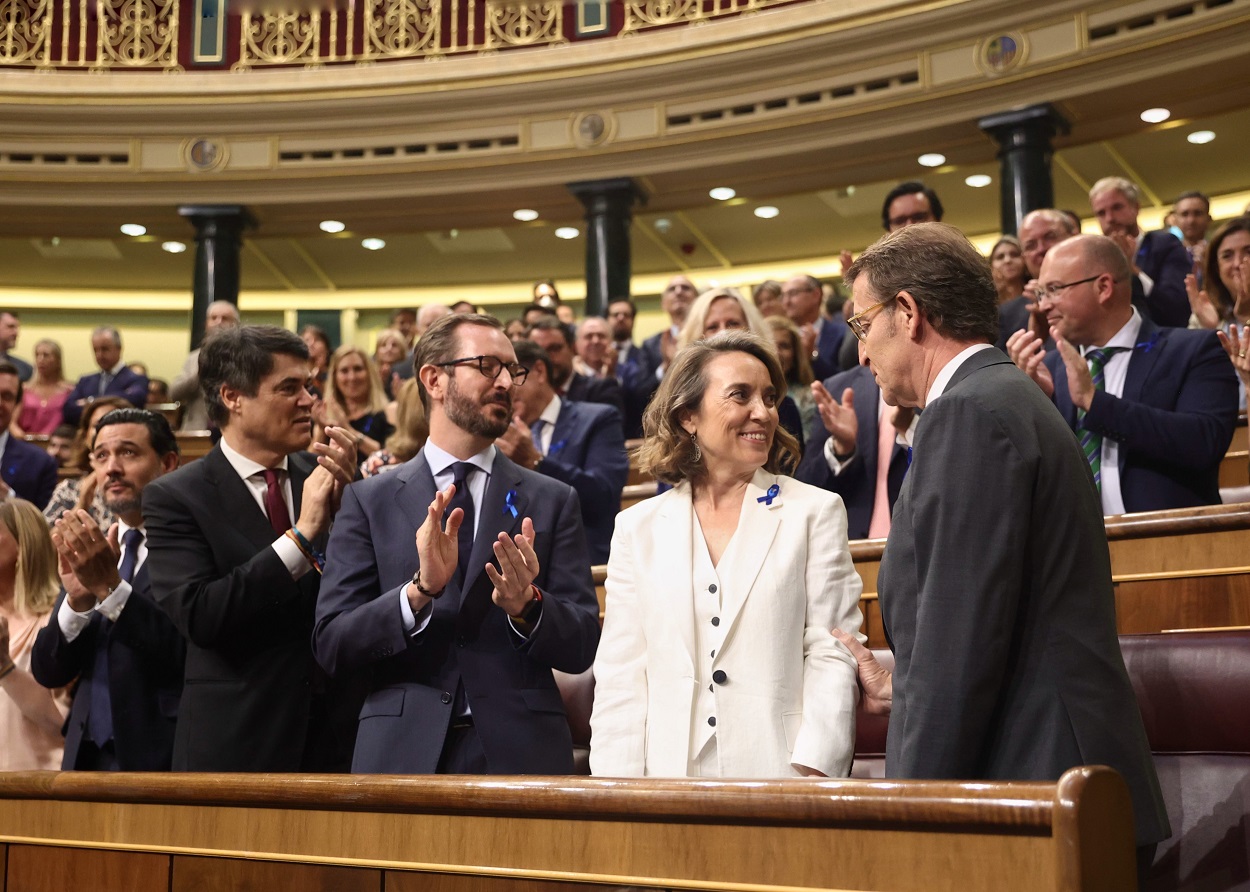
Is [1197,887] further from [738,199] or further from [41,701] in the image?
[738,199]

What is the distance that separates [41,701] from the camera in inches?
113

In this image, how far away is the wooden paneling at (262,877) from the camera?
160 centimetres

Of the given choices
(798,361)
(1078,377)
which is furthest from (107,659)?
(798,361)

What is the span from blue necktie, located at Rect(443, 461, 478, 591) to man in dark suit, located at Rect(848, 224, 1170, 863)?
922 mm

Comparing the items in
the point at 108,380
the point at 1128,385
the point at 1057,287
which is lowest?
the point at 1128,385

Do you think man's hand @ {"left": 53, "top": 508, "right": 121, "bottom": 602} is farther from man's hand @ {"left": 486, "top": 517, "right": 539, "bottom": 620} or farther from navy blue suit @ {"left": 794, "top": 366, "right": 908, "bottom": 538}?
navy blue suit @ {"left": 794, "top": 366, "right": 908, "bottom": 538}

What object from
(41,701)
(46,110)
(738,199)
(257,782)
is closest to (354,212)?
(46,110)

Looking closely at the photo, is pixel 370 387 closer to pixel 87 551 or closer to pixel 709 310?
pixel 709 310

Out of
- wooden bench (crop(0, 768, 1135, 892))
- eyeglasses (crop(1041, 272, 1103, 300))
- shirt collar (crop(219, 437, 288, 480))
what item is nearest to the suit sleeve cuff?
shirt collar (crop(219, 437, 288, 480))

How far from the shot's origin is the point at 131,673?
8.38ft

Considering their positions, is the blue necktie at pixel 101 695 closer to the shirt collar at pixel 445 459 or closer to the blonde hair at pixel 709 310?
the shirt collar at pixel 445 459

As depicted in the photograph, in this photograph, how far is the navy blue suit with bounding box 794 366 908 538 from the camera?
10.3 ft

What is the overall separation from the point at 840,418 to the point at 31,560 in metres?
1.87

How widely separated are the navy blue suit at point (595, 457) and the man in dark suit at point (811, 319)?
75.7 inches
